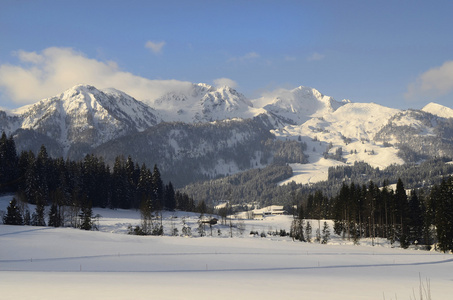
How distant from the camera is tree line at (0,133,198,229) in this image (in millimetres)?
102875

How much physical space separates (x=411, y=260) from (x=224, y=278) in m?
37.0

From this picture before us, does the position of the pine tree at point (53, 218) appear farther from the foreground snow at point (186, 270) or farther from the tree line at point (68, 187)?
Result: the foreground snow at point (186, 270)

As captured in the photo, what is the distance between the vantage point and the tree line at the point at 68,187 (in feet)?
338

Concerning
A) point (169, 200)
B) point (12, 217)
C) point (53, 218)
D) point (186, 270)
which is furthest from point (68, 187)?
point (186, 270)

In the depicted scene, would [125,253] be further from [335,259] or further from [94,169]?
A: [94,169]

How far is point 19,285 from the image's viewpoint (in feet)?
88.5

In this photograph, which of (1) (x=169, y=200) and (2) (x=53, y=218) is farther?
(1) (x=169, y=200)

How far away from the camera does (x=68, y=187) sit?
128m

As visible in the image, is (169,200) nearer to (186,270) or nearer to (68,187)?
(68,187)

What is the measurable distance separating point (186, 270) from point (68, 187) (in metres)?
99.2

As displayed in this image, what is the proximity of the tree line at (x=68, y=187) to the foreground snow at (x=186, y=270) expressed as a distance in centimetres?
2610

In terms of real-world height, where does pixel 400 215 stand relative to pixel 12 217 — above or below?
below

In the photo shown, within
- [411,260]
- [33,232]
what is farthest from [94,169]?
[411,260]

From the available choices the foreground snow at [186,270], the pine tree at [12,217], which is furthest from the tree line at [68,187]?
the foreground snow at [186,270]
